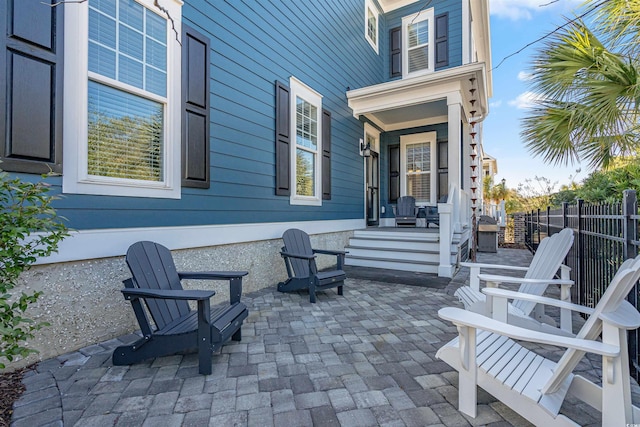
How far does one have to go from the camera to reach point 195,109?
11.0ft

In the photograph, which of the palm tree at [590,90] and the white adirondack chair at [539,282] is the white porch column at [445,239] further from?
the white adirondack chair at [539,282]

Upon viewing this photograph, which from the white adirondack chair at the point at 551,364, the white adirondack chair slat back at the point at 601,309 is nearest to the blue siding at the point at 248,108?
the white adirondack chair at the point at 551,364

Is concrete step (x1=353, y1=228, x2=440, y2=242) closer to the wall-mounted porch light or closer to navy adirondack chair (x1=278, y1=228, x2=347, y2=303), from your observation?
the wall-mounted porch light

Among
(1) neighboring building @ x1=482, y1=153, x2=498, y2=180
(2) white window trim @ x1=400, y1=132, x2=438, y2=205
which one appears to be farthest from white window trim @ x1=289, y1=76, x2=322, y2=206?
(1) neighboring building @ x1=482, y1=153, x2=498, y2=180

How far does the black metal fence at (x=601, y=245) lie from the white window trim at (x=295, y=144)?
3720 mm

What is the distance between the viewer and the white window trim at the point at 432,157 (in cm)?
799

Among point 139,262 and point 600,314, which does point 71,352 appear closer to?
point 139,262

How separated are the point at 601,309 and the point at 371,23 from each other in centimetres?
847

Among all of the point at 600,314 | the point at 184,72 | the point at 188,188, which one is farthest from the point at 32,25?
the point at 600,314

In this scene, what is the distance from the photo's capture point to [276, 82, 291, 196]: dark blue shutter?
465 cm

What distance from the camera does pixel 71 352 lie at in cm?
237

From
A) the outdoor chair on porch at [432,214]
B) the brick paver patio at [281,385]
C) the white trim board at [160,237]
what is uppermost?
the outdoor chair on porch at [432,214]

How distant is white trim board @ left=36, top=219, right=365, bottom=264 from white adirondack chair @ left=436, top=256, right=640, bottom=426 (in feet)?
8.71

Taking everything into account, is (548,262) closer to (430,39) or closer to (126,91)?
(126,91)
